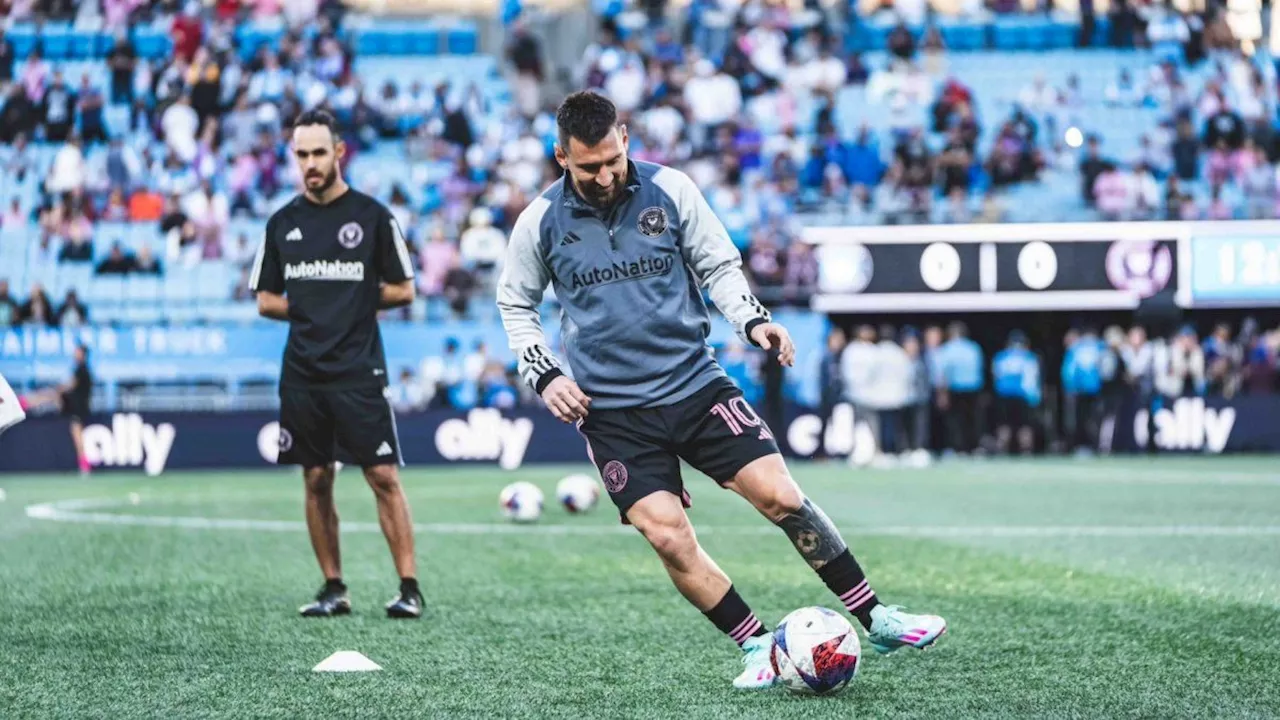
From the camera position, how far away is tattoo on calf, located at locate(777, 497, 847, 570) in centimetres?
588

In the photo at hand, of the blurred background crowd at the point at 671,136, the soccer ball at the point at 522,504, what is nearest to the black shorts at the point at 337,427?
the soccer ball at the point at 522,504

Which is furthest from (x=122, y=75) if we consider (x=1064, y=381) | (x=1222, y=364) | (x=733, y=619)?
(x=733, y=619)

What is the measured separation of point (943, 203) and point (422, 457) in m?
8.22

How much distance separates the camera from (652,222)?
5988 mm

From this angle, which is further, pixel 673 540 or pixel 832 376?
pixel 832 376

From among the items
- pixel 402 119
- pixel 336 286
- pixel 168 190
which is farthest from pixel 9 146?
pixel 336 286

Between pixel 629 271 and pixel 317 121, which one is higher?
pixel 317 121

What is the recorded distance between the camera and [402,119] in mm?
28031

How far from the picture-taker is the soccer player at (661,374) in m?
5.86

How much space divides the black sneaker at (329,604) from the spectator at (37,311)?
16.0 metres

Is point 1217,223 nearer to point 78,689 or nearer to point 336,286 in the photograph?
point 336,286

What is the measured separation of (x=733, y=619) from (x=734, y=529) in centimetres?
617

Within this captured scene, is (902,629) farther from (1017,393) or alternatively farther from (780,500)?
(1017,393)

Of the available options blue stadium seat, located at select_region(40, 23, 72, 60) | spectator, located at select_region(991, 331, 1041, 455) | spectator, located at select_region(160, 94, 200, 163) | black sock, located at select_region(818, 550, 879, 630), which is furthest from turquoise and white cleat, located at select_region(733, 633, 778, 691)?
blue stadium seat, located at select_region(40, 23, 72, 60)
